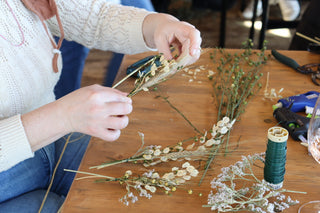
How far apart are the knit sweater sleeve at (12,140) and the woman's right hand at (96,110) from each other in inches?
4.7

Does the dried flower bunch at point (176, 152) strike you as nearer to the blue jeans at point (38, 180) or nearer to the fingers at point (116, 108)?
the fingers at point (116, 108)

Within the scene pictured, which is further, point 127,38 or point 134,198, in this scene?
point 127,38

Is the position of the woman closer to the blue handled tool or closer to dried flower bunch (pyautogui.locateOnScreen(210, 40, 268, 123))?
dried flower bunch (pyautogui.locateOnScreen(210, 40, 268, 123))

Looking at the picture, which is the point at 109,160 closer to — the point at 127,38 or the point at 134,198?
the point at 134,198

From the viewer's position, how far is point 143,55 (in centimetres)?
143

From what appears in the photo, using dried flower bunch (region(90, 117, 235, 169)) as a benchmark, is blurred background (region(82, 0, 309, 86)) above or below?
below

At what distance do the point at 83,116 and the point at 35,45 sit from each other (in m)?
0.48

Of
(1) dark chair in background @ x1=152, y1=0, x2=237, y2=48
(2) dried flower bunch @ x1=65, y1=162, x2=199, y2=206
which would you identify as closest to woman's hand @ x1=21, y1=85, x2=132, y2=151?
(2) dried flower bunch @ x1=65, y1=162, x2=199, y2=206

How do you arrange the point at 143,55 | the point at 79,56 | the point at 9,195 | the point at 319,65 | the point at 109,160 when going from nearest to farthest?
the point at 109,160
the point at 9,195
the point at 319,65
the point at 143,55
the point at 79,56

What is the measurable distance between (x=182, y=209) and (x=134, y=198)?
11cm

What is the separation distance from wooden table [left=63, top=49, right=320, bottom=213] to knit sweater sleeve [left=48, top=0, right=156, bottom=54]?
9 cm

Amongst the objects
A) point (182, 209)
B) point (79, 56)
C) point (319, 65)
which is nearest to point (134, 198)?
point (182, 209)

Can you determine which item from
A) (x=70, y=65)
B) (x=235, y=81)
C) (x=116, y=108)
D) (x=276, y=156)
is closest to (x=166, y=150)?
(x=116, y=108)

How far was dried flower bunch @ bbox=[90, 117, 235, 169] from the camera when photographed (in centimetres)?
91
